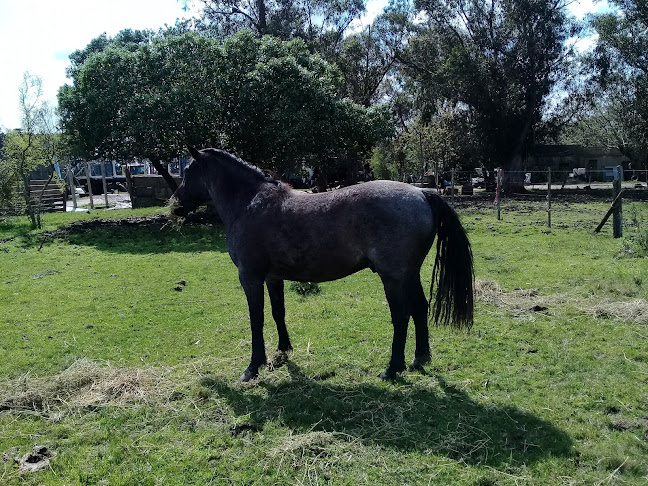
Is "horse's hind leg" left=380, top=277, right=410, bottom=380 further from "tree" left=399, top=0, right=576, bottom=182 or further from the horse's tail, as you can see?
"tree" left=399, top=0, right=576, bottom=182

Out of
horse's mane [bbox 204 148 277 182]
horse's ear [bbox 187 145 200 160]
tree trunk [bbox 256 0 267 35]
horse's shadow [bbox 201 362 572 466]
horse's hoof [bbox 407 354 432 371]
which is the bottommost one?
horse's shadow [bbox 201 362 572 466]

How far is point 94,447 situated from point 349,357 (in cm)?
281

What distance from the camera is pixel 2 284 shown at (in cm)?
1052

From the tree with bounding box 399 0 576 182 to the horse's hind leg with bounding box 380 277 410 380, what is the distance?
97.9 feet

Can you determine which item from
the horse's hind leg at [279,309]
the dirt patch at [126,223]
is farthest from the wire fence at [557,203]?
the horse's hind leg at [279,309]

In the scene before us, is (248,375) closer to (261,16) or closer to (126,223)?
(126,223)

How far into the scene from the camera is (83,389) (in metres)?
5.17

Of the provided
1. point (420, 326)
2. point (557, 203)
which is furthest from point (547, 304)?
point (557, 203)

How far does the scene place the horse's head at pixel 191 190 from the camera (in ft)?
20.2

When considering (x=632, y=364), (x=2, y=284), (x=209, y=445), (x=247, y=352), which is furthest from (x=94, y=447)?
(x=2, y=284)

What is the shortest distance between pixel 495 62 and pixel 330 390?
1290 inches

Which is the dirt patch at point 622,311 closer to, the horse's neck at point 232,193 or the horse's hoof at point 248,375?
the horse's hoof at point 248,375

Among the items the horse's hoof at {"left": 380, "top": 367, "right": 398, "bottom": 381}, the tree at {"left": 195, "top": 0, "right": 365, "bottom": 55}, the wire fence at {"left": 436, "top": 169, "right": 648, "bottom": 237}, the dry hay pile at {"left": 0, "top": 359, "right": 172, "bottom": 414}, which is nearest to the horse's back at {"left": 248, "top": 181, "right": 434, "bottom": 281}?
the horse's hoof at {"left": 380, "top": 367, "right": 398, "bottom": 381}

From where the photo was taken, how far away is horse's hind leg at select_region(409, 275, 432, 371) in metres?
5.38
